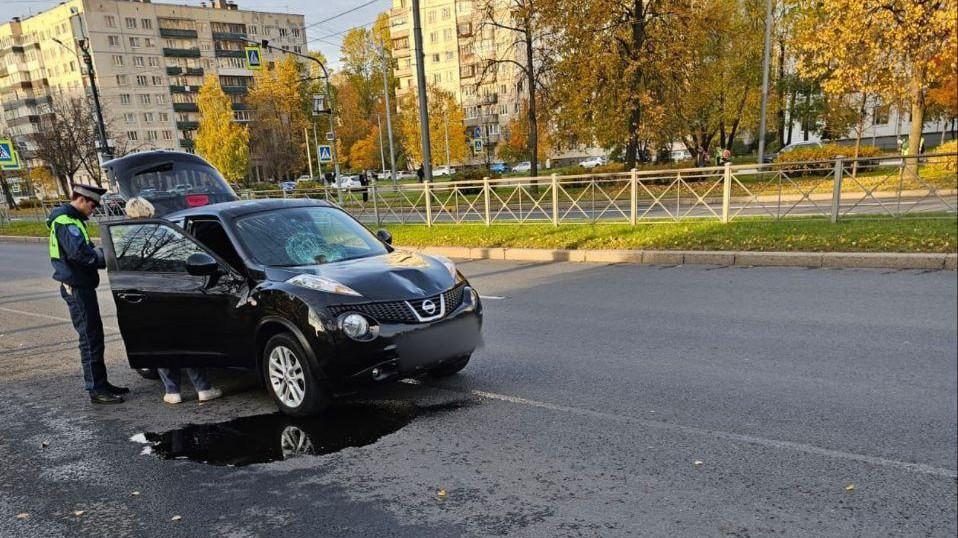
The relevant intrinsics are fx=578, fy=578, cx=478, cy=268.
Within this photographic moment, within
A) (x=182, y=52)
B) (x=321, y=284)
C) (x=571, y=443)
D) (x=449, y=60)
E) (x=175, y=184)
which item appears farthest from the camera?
(x=182, y=52)

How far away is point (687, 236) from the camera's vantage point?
1116 cm

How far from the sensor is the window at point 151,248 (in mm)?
4938

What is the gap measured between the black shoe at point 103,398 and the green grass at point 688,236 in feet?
22.8

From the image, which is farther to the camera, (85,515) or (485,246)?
(485,246)

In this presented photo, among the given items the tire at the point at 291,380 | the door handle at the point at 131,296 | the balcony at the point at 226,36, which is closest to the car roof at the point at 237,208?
the door handle at the point at 131,296

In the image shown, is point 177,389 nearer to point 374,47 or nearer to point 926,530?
→ point 926,530

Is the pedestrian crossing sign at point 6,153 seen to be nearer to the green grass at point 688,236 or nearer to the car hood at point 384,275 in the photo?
the green grass at point 688,236

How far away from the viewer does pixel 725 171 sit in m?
12.1

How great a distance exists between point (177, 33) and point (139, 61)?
258 inches

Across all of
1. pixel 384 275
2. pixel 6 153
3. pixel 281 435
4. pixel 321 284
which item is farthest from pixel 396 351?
pixel 6 153

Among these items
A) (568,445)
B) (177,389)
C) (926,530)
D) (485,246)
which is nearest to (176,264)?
(177,389)

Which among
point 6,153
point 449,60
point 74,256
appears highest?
point 449,60

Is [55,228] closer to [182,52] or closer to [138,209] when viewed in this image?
[138,209]

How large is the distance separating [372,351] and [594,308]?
4012 mm
